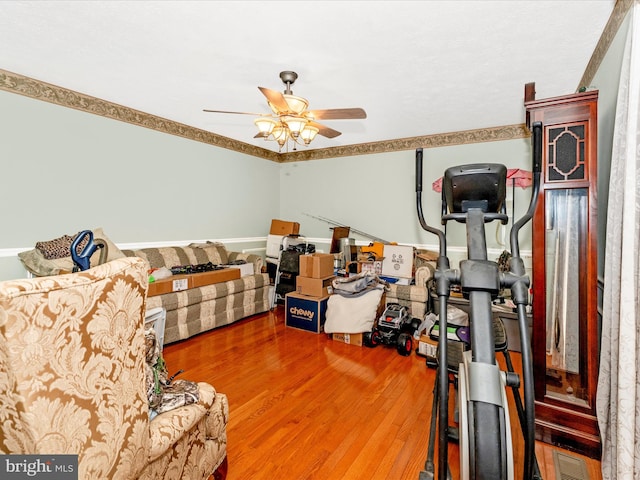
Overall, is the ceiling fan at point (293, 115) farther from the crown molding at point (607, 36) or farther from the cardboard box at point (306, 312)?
the cardboard box at point (306, 312)

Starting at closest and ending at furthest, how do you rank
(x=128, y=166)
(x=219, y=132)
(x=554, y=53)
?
(x=554, y=53), (x=128, y=166), (x=219, y=132)

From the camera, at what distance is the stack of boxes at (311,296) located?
12.0 feet

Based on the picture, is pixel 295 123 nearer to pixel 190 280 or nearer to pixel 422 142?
pixel 190 280

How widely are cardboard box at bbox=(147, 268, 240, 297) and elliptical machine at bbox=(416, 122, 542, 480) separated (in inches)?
106

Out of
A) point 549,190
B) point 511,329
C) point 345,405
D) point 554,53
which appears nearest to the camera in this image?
point 549,190

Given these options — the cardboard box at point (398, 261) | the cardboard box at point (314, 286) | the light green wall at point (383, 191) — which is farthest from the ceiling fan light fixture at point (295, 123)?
the light green wall at point (383, 191)

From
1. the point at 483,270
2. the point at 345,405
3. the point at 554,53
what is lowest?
the point at 345,405

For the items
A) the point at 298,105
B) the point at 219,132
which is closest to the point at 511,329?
the point at 298,105

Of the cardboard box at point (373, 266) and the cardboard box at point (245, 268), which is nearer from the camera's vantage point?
the cardboard box at point (245, 268)

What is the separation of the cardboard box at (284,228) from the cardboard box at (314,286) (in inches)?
55.3

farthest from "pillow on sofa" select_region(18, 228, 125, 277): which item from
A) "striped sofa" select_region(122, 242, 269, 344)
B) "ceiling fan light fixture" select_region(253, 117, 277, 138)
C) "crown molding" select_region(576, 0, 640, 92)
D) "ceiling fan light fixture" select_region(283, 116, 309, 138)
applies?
"crown molding" select_region(576, 0, 640, 92)

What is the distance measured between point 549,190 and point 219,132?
4.05 m

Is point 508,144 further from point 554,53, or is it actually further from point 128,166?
point 128,166

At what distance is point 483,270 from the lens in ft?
4.19
